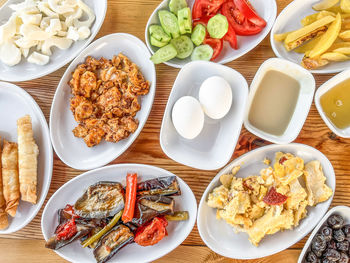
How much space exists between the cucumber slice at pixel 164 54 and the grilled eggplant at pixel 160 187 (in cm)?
72

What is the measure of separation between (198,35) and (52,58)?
0.98 meters

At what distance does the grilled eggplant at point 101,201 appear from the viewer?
1995mm

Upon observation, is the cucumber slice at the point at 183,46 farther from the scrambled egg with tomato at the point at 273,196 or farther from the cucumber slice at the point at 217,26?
the scrambled egg with tomato at the point at 273,196

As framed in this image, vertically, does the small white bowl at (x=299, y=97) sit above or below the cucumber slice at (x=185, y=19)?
below

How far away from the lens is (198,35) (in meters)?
2.01

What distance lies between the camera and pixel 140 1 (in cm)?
222

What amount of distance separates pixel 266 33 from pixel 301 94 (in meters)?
0.43

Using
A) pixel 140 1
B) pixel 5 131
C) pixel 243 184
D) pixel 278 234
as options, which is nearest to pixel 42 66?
pixel 5 131

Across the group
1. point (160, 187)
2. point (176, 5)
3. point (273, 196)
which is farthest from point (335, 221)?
point (176, 5)

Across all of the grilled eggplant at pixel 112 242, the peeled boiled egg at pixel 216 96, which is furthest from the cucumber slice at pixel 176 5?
the grilled eggplant at pixel 112 242

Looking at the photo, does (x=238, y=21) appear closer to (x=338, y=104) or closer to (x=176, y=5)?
(x=176, y=5)

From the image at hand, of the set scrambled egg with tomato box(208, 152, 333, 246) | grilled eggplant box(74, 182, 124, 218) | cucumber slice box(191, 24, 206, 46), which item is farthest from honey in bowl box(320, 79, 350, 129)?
grilled eggplant box(74, 182, 124, 218)

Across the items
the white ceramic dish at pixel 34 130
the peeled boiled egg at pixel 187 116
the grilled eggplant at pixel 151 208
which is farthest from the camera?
the white ceramic dish at pixel 34 130

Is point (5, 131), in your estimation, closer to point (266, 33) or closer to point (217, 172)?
point (217, 172)
